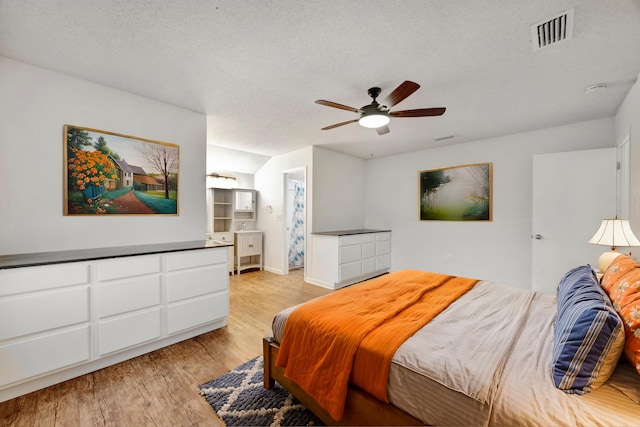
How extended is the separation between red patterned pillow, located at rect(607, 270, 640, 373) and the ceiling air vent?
4.82 feet

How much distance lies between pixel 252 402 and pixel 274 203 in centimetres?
394

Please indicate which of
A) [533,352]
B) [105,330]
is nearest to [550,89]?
[533,352]

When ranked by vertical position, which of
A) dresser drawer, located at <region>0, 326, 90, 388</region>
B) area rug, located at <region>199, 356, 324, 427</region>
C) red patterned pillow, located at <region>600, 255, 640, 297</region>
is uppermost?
red patterned pillow, located at <region>600, 255, 640, 297</region>

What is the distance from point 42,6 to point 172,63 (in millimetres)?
710

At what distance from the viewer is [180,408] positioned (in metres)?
1.68

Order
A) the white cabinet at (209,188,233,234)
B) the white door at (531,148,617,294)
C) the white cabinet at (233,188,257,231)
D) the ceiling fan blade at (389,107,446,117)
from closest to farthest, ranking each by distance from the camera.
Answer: the ceiling fan blade at (389,107,446,117) → the white door at (531,148,617,294) → the white cabinet at (209,188,233,234) → the white cabinet at (233,188,257,231)

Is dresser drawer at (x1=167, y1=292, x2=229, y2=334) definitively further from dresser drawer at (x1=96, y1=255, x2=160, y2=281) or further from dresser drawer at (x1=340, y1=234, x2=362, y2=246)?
dresser drawer at (x1=340, y1=234, x2=362, y2=246)

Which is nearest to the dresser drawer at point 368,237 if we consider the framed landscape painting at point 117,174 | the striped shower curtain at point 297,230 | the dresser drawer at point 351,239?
the dresser drawer at point 351,239

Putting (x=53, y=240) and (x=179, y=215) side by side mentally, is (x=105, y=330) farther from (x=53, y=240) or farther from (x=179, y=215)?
(x=179, y=215)

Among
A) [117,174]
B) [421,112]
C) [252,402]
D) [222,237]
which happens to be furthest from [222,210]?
[421,112]

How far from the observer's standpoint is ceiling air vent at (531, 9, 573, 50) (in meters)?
1.55

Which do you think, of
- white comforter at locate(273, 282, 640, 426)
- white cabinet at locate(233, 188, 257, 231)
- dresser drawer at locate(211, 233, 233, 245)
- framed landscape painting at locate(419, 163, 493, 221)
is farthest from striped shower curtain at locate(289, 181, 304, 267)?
white comforter at locate(273, 282, 640, 426)

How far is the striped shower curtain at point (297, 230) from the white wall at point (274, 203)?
0.64 metres

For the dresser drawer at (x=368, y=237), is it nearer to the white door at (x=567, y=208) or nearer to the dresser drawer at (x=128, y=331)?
the white door at (x=567, y=208)
